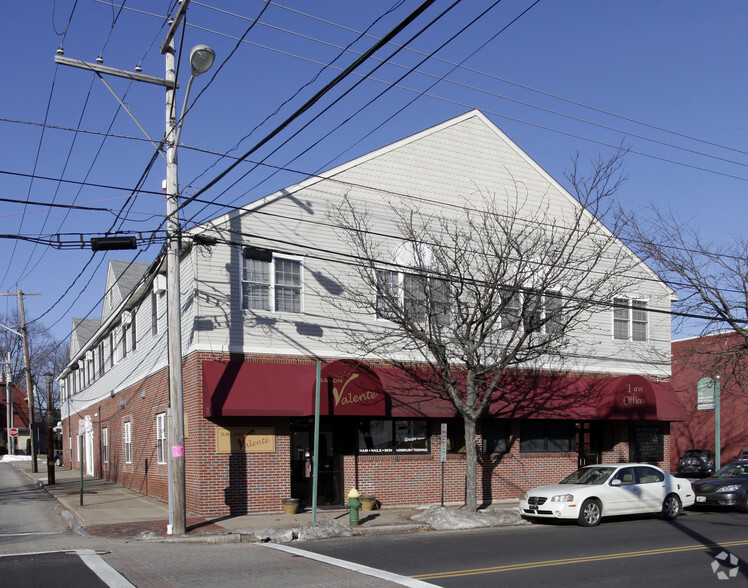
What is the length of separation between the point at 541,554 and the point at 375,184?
40.6ft

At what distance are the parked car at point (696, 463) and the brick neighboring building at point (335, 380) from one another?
13.3 meters

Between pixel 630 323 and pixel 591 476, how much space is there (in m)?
9.64

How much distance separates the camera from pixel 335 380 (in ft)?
63.7

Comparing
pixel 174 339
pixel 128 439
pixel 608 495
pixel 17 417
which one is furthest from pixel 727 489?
pixel 17 417

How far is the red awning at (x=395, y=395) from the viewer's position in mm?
A: 18531

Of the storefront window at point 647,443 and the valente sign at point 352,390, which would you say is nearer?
the valente sign at point 352,390

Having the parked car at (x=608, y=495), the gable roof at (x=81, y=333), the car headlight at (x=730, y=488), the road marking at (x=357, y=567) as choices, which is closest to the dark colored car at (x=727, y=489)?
the car headlight at (x=730, y=488)

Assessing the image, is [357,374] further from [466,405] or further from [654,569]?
[654,569]

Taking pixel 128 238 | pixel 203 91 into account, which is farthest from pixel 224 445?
pixel 203 91

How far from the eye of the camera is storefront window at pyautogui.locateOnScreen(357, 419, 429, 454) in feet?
69.0

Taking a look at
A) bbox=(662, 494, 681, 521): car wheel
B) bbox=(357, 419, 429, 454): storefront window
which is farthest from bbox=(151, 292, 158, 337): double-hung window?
bbox=(662, 494, 681, 521): car wheel

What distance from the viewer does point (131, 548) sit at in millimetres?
14195

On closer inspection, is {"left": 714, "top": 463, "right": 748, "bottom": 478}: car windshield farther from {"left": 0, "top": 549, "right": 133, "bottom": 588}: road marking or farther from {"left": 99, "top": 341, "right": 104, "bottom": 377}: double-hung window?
{"left": 99, "top": 341, "right": 104, "bottom": 377}: double-hung window

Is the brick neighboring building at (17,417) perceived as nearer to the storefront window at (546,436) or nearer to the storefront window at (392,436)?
the storefront window at (392,436)
